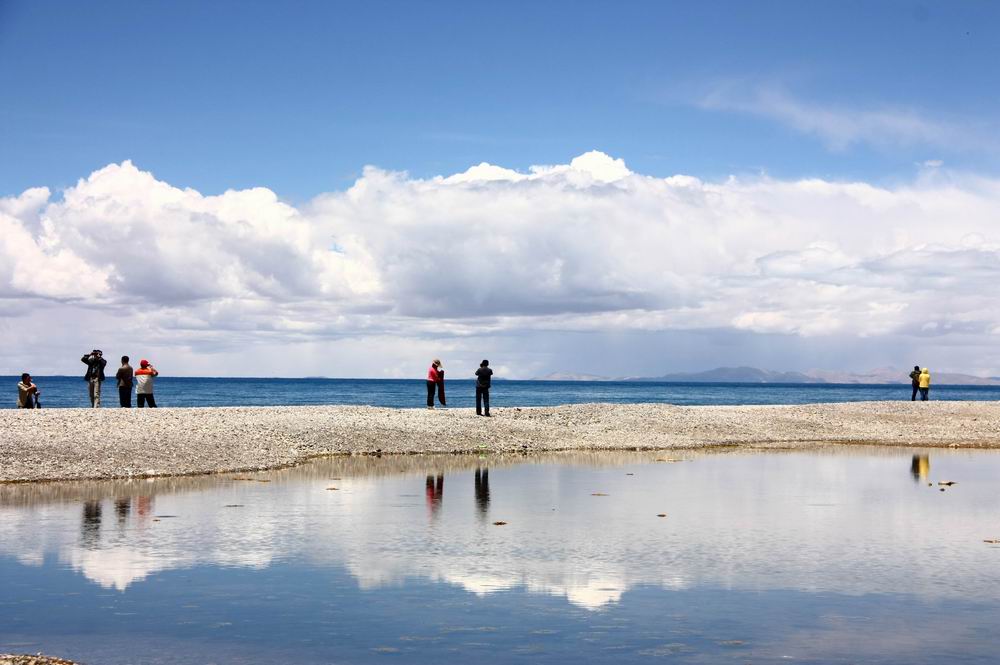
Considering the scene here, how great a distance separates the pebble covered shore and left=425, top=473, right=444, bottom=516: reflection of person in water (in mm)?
6095

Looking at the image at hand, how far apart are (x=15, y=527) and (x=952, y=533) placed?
18702mm

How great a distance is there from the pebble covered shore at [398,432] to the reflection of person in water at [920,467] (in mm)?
7448

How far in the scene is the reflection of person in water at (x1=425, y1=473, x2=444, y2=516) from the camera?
23859 mm

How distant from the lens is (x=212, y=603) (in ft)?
44.3

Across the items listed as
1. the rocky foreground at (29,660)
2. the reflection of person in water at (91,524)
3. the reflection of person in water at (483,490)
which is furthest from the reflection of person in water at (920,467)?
the rocky foreground at (29,660)

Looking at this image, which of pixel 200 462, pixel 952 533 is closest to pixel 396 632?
pixel 952 533

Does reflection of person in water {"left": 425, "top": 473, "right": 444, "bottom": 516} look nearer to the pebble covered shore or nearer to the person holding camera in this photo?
the pebble covered shore

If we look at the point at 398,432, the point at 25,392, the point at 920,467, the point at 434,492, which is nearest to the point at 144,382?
the point at 25,392

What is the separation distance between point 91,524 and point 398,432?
21350 mm

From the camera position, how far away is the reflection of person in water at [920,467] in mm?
32344

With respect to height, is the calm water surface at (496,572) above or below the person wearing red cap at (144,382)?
below

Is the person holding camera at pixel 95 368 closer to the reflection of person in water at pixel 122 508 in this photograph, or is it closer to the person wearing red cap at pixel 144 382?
the person wearing red cap at pixel 144 382

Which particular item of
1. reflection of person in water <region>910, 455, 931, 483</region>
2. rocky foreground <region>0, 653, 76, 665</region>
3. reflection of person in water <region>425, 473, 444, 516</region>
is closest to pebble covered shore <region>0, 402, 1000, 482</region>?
reflection of person in water <region>425, 473, 444, 516</region>

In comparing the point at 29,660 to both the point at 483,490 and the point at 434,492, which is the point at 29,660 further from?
the point at 483,490
